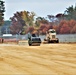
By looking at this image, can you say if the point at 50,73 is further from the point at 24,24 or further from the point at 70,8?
the point at 24,24

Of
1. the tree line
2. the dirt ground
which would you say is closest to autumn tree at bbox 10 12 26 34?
the tree line

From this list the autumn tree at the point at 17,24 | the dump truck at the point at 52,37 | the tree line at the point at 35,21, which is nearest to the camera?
the dump truck at the point at 52,37

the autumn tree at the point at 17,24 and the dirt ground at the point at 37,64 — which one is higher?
the autumn tree at the point at 17,24

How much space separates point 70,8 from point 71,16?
12.4 m

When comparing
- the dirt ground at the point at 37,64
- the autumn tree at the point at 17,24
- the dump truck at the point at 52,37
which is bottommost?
the dirt ground at the point at 37,64

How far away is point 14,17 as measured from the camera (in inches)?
6078

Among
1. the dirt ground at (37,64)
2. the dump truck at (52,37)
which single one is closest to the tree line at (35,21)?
the dump truck at (52,37)

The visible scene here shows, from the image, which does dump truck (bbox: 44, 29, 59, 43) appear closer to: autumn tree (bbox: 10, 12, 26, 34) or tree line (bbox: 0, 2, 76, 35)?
tree line (bbox: 0, 2, 76, 35)

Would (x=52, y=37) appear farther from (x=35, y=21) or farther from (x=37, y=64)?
(x=35, y=21)

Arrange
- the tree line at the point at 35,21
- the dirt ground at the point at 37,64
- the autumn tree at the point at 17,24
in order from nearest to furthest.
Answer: the dirt ground at the point at 37,64, the tree line at the point at 35,21, the autumn tree at the point at 17,24

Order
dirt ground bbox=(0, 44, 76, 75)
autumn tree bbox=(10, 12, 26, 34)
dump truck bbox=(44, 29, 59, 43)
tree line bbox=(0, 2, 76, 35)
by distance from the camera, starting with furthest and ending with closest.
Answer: autumn tree bbox=(10, 12, 26, 34) → tree line bbox=(0, 2, 76, 35) → dump truck bbox=(44, 29, 59, 43) → dirt ground bbox=(0, 44, 76, 75)

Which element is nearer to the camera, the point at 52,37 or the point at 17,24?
the point at 52,37

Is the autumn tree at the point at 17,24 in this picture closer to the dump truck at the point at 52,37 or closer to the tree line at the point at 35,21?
the tree line at the point at 35,21

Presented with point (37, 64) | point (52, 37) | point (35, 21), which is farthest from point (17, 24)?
point (37, 64)
